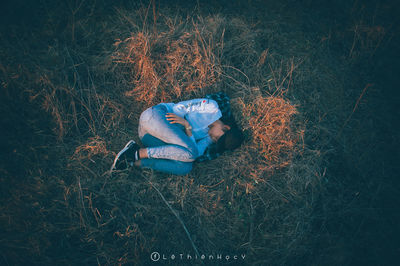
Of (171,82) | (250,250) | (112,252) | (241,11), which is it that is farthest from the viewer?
(241,11)

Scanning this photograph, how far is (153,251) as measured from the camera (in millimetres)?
2146

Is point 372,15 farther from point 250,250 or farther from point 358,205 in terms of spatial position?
point 250,250

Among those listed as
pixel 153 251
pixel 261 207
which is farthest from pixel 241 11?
pixel 153 251

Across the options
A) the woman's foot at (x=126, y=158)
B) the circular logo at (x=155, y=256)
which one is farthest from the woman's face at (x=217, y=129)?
the circular logo at (x=155, y=256)

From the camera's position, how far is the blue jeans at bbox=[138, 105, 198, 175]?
226 centimetres

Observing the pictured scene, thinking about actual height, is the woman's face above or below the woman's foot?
above

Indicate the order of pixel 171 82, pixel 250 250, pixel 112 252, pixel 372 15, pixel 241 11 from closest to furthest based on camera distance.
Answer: pixel 112 252 < pixel 250 250 < pixel 171 82 < pixel 372 15 < pixel 241 11

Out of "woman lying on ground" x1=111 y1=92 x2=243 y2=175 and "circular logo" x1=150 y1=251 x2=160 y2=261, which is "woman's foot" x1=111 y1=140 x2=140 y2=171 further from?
"circular logo" x1=150 y1=251 x2=160 y2=261

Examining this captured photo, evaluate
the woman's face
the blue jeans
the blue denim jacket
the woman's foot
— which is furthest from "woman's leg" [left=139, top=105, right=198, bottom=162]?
the woman's face

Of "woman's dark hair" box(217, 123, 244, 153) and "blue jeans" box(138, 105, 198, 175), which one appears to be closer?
"blue jeans" box(138, 105, 198, 175)

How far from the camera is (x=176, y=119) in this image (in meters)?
2.38

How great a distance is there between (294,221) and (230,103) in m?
1.99

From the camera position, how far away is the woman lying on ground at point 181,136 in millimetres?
2287

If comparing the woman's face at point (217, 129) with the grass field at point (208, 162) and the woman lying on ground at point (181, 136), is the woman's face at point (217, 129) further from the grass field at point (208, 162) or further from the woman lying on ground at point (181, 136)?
the grass field at point (208, 162)
